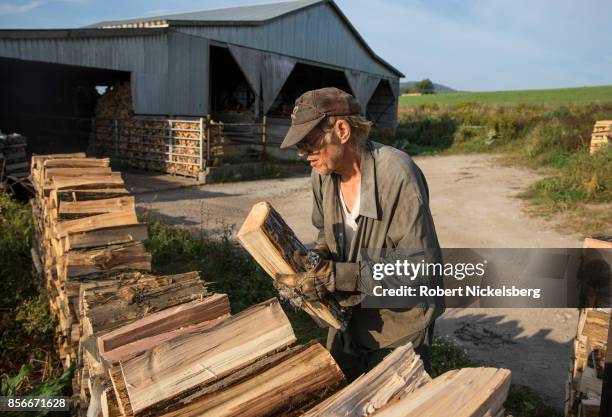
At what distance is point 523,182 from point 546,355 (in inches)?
385

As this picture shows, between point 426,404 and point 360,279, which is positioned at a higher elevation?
point 360,279

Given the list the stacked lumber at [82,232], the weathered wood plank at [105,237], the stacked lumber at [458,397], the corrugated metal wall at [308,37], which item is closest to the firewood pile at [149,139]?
the corrugated metal wall at [308,37]

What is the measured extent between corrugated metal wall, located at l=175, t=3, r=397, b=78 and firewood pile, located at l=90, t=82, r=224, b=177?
3468mm

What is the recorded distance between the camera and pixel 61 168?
14.4 feet

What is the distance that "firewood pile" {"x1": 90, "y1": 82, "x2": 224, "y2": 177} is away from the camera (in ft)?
44.5

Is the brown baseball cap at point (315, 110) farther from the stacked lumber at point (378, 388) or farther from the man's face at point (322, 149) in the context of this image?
the stacked lumber at point (378, 388)

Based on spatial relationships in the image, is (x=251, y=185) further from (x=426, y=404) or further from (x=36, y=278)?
(x=426, y=404)

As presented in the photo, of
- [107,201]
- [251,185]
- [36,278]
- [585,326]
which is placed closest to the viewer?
[585,326]

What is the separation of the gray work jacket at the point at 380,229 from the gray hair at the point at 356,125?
0.04m

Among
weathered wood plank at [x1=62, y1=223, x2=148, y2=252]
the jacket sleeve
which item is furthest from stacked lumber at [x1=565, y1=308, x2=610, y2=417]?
weathered wood plank at [x1=62, y1=223, x2=148, y2=252]

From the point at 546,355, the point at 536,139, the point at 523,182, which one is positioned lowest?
the point at 546,355

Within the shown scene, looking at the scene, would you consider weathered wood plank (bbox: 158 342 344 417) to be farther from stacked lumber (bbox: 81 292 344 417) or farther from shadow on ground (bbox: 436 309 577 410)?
shadow on ground (bbox: 436 309 577 410)

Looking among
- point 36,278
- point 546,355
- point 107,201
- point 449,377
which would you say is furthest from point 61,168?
point 546,355

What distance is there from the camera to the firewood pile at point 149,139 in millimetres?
13578
